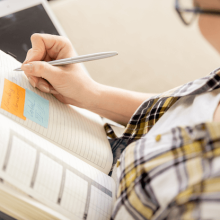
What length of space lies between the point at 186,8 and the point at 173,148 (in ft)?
0.78

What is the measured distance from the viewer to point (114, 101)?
0.58m

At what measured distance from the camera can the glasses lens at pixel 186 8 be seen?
13.3 inches

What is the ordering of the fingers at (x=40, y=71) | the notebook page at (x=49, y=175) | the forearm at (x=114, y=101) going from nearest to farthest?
the notebook page at (x=49, y=175) < the fingers at (x=40, y=71) < the forearm at (x=114, y=101)

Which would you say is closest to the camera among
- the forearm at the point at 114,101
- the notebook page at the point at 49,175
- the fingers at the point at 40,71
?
the notebook page at the point at 49,175

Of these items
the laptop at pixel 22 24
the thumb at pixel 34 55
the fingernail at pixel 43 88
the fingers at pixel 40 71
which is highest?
the laptop at pixel 22 24

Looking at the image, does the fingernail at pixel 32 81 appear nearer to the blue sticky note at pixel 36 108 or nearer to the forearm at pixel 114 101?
the blue sticky note at pixel 36 108

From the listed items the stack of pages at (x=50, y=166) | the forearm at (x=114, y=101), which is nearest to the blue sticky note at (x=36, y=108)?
the stack of pages at (x=50, y=166)

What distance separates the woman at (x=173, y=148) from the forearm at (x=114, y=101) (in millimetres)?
76

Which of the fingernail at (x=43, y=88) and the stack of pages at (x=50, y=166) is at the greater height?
the fingernail at (x=43, y=88)

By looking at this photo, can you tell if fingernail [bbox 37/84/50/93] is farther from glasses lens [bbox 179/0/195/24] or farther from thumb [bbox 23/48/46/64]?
glasses lens [bbox 179/0/195/24]

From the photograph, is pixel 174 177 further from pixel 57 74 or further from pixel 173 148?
pixel 57 74

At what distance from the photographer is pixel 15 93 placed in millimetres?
419

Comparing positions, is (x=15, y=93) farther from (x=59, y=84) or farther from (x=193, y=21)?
(x=193, y=21)

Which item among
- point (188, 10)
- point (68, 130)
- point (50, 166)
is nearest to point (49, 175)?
point (50, 166)
